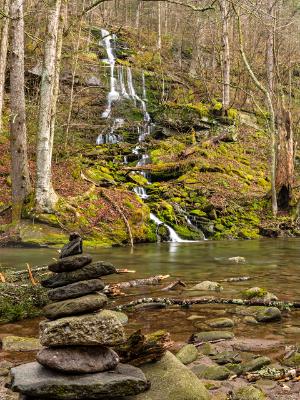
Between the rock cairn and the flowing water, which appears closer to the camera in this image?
the rock cairn

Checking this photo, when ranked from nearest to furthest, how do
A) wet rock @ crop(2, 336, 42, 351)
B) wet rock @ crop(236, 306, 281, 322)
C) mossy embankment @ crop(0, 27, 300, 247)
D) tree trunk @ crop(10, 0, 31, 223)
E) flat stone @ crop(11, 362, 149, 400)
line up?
flat stone @ crop(11, 362, 149, 400), wet rock @ crop(2, 336, 42, 351), wet rock @ crop(236, 306, 281, 322), tree trunk @ crop(10, 0, 31, 223), mossy embankment @ crop(0, 27, 300, 247)

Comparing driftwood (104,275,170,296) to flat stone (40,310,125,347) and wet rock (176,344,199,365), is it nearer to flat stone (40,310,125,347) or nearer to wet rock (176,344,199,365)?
wet rock (176,344,199,365)

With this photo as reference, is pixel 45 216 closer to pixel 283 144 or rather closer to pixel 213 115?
pixel 283 144

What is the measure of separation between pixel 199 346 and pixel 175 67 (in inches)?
1418

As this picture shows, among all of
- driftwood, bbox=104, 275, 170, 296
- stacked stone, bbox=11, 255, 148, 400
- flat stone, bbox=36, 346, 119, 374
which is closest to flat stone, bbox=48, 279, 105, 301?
stacked stone, bbox=11, 255, 148, 400

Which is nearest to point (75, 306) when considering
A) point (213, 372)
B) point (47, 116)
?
point (213, 372)

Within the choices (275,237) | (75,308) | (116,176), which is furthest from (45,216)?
(75,308)

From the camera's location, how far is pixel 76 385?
3.19 m

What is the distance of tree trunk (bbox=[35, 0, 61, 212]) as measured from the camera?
44.5 ft

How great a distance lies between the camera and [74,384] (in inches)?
125

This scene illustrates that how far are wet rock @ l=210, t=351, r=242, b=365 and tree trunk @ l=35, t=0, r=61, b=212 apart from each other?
10448 mm

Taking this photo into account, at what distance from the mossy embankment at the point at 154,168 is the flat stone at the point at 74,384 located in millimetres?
10310

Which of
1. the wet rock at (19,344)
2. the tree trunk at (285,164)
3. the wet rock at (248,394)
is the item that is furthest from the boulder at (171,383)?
the tree trunk at (285,164)

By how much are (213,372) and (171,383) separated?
701 mm
